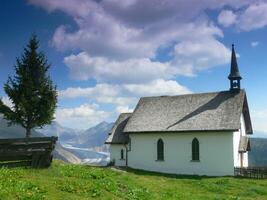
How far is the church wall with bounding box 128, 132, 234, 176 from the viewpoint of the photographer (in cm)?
4381

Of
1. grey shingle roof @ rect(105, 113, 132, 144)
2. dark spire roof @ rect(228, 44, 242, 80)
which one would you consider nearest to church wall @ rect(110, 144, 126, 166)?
grey shingle roof @ rect(105, 113, 132, 144)

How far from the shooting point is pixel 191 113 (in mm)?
49062

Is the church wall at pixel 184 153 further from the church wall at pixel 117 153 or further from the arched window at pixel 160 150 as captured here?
the church wall at pixel 117 153

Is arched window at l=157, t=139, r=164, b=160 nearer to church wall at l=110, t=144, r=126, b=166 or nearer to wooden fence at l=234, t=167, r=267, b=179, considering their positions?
church wall at l=110, t=144, r=126, b=166

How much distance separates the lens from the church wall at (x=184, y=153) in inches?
1725

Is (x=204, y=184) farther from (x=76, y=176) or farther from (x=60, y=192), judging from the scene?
(x=60, y=192)

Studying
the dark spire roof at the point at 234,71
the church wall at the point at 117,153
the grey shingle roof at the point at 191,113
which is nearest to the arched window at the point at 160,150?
the grey shingle roof at the point at 191,113

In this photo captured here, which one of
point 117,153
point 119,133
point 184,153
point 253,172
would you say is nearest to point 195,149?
point 184,153

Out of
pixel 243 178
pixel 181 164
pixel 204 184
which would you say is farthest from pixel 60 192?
pixel 181 164

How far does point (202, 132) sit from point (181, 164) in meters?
4.97

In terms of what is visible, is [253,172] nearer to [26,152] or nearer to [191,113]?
[191,113]

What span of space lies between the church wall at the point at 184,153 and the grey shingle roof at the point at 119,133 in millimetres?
2528

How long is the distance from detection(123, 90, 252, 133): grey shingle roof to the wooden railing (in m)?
26.4

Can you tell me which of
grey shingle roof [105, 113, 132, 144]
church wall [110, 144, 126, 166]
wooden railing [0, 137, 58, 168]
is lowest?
church wall [110, 144, 126, 166]
